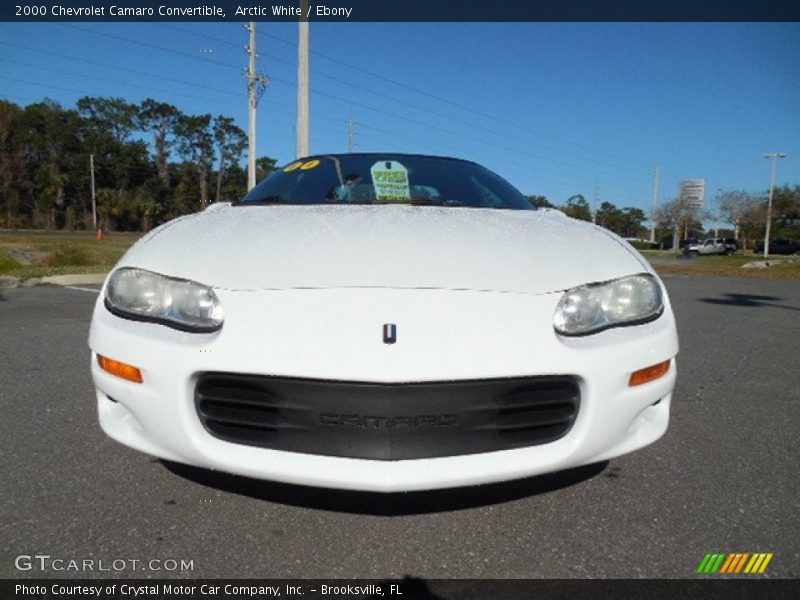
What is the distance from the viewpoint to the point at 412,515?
1759 millimetres

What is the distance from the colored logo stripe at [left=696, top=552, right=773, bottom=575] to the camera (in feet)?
5.08

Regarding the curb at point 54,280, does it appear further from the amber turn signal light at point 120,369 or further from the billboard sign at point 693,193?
the billboard sign at point 693,193

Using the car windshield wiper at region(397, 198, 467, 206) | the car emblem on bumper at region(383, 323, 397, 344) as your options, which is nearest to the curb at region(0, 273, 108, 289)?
the car windshield wiper at region(397, 198, 467, 206)

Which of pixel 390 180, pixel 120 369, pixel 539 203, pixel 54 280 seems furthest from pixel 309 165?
pixel 539 203

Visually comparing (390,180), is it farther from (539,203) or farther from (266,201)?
(539,203)

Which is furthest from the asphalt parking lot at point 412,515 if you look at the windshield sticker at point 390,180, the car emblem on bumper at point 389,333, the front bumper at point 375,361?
the windshield sticker at point 390,180

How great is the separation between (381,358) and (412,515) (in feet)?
2.14

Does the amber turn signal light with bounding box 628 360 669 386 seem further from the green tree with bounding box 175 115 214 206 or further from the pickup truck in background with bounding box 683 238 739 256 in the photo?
the green tree with bounding box 175 115 214 206

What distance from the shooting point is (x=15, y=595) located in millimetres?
1399

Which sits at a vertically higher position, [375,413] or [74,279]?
[375,413]

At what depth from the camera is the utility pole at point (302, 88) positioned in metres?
11.4

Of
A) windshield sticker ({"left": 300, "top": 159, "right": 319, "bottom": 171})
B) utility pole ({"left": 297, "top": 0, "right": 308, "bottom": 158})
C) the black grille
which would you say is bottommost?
the black grille

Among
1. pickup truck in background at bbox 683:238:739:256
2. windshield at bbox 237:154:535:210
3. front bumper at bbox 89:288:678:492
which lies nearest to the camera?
front bumper at bbox 89:288:678:492

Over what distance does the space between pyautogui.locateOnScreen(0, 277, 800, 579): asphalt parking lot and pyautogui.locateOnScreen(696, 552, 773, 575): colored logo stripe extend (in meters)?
0.03
